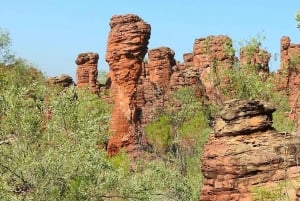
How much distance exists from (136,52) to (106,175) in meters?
23.6

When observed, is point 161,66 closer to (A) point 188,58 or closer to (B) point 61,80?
(A) point 188,58

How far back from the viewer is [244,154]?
22047mm

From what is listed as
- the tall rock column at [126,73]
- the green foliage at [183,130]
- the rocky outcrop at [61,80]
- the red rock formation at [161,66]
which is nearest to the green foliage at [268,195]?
the green foliage at [183,130]

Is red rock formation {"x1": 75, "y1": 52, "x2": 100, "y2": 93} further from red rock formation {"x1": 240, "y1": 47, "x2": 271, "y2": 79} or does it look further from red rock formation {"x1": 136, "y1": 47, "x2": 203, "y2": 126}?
red rock formation {"x1": 240, "y1": 47, "x2": 271, "y2": 79}

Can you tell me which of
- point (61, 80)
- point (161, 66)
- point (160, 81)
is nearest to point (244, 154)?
point (61, 80)

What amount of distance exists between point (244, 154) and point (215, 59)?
2481 centimetres

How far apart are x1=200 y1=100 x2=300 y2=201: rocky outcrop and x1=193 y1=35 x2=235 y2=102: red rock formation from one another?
1997 cm

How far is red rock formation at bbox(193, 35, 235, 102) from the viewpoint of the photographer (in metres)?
44.4

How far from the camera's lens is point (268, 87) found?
3938 cm

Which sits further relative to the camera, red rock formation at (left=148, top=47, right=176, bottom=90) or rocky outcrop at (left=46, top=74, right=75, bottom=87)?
red rock formation at (left=148, top=47, right=176, bottom=90)

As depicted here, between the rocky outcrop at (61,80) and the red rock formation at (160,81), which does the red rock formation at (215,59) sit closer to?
the red rock formation at (160,81)

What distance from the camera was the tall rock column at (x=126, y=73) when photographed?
4225 cm

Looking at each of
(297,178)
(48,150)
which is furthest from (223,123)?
(48,150)

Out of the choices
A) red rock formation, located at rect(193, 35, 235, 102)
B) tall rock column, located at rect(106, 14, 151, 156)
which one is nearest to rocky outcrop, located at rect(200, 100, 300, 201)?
tall rock column, located at rect(106, 14, 151, 156)
